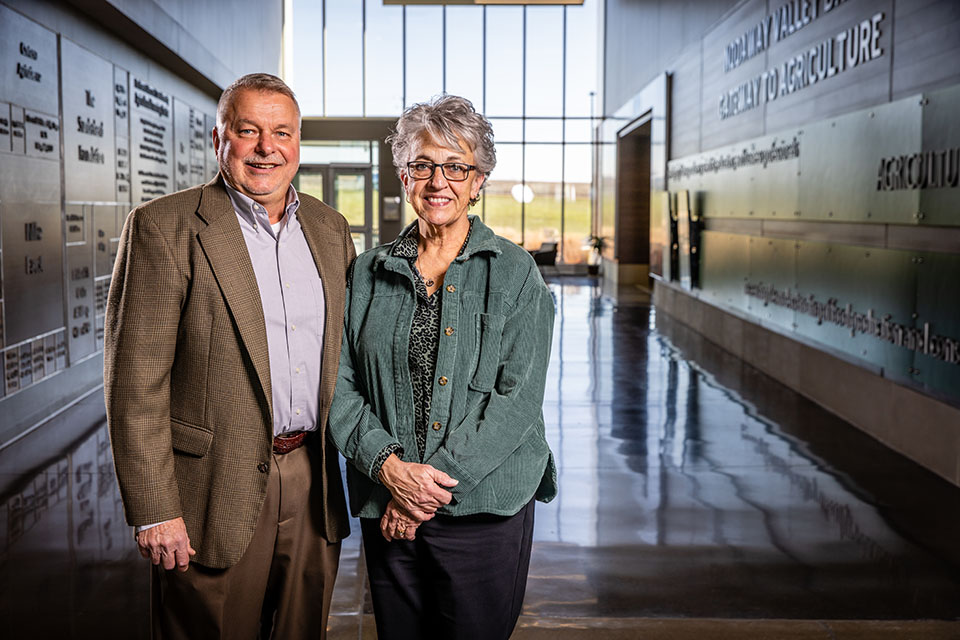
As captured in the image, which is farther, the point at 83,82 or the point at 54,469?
the point at 83,82

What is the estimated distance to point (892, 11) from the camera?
6266 mm

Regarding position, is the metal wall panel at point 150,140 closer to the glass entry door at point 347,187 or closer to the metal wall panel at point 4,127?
the metal wall panel at point 4,127

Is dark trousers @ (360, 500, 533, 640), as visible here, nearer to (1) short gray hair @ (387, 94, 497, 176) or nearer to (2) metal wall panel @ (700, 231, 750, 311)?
(1) short gray hair @ (387, 94, 497, 176)

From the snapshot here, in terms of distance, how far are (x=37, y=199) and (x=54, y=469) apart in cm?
247

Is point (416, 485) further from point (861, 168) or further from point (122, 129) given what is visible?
point (122, 129)

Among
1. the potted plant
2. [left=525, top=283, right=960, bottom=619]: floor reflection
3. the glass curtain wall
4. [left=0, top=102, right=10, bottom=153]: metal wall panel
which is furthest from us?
the glass curtain wall

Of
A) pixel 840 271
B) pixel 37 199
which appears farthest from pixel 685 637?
pixel 37 199

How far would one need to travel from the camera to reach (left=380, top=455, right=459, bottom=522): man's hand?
199 centimetres

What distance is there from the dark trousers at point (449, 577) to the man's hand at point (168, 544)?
1.30ft

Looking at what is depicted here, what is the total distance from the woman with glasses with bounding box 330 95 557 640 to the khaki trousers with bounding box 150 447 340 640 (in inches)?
6.2

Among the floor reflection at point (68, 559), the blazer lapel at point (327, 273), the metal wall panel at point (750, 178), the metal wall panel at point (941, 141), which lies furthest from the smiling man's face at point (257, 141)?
the metal wall panel at point (750, 178)

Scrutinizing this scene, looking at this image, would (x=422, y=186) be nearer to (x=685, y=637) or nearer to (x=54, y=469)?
(x=685, y=637)

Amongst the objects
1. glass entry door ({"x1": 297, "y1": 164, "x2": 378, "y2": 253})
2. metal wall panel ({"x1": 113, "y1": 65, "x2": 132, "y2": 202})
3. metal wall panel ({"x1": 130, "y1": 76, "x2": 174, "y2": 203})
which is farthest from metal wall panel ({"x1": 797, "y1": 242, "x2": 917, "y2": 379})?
glass entry door ({"x1": 297, "y1": 164, "x2": 378, "y2": 253})

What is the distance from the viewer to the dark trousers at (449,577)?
2104 mm
